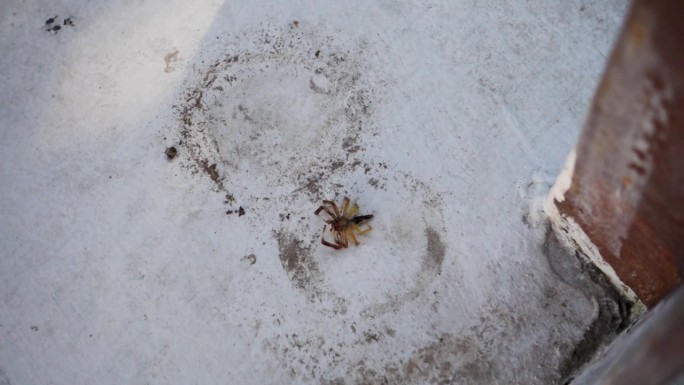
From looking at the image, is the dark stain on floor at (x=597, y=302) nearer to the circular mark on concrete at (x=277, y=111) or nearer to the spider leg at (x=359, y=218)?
the spider leg at (x=359, y=218)

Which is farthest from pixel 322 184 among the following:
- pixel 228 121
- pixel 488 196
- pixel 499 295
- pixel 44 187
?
pixel 44 187

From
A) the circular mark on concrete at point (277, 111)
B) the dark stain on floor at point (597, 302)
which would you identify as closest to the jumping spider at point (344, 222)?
the circular mark on concrete at point (277, 111)

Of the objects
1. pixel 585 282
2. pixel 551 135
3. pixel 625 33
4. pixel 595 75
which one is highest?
pixel 625 33

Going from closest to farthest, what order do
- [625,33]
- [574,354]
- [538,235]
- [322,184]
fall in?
[625,33], [574,354], [538,235], [322,184]

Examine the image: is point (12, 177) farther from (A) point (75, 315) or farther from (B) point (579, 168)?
(B) point (579, 168)

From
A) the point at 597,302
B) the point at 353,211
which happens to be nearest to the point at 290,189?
the point at 353,211

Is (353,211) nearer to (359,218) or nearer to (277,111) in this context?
(359,218)

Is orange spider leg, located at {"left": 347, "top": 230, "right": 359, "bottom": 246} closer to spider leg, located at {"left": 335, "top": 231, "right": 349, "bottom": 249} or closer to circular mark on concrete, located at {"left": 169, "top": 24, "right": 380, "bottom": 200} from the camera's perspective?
spider leg, located at {"left": 335, "top": 231, "right": 349, "bottom": 249}
